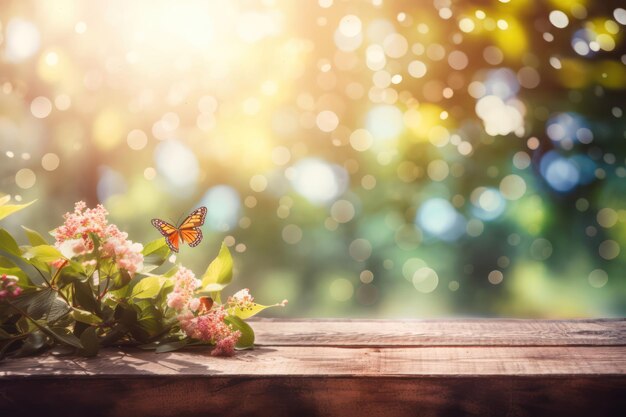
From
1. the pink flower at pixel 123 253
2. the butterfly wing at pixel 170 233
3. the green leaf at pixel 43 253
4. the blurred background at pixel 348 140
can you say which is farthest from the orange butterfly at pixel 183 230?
the blurred background at pixel 348 140

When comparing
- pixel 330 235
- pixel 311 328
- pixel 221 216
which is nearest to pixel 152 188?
pixel 221 216

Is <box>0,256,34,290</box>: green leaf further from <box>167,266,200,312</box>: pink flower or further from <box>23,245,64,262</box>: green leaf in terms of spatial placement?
<box>167,266,200,312</box>: pink flower

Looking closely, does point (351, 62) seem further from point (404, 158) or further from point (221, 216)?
point (221, 216)

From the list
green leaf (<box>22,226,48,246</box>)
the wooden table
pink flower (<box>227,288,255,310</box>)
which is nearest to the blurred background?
green leaf (<box>22,226,48,246</box>)

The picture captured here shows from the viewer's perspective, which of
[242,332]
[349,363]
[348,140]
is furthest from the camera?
[348,140]

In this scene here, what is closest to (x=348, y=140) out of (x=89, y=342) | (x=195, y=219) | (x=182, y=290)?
(x=195, y=219)

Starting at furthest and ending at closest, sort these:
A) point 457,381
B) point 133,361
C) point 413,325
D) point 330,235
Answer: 1. point 330,235
2. point 413,325
3. point 133,361
4. point 457,381

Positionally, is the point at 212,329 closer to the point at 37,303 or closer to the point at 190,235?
the point at 190,235
